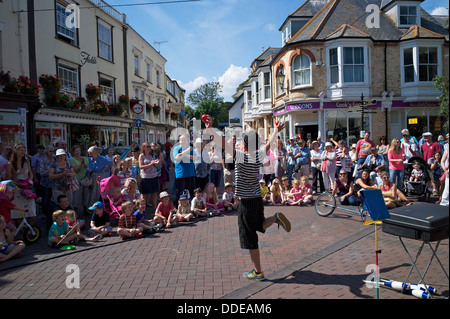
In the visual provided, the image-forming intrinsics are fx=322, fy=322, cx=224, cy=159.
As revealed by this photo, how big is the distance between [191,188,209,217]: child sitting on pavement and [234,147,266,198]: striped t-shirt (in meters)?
3.84

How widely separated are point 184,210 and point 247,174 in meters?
3.76

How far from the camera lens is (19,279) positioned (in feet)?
14.4

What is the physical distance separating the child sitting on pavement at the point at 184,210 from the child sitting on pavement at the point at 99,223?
1570mm

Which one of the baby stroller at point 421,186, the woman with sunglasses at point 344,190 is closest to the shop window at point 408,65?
the baby stroller at point 421,186

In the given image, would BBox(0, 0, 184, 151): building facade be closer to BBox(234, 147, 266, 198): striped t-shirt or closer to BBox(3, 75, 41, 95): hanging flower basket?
Answer: BBox(3, 75, 41, 95): hanging flower basket

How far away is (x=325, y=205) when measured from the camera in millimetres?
7535

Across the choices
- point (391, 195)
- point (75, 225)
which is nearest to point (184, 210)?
point (75, 225)

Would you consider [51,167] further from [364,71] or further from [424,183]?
[364,71]

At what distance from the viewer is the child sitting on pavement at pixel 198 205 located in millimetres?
7876

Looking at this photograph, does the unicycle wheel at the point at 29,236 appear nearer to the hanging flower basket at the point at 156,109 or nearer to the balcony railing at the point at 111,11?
the balcony railing at the point at 111,11

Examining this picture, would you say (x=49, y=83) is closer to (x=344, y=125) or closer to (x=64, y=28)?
(x=64, y=28)

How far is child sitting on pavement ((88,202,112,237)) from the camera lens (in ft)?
20.9

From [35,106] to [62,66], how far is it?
4.88 metres
